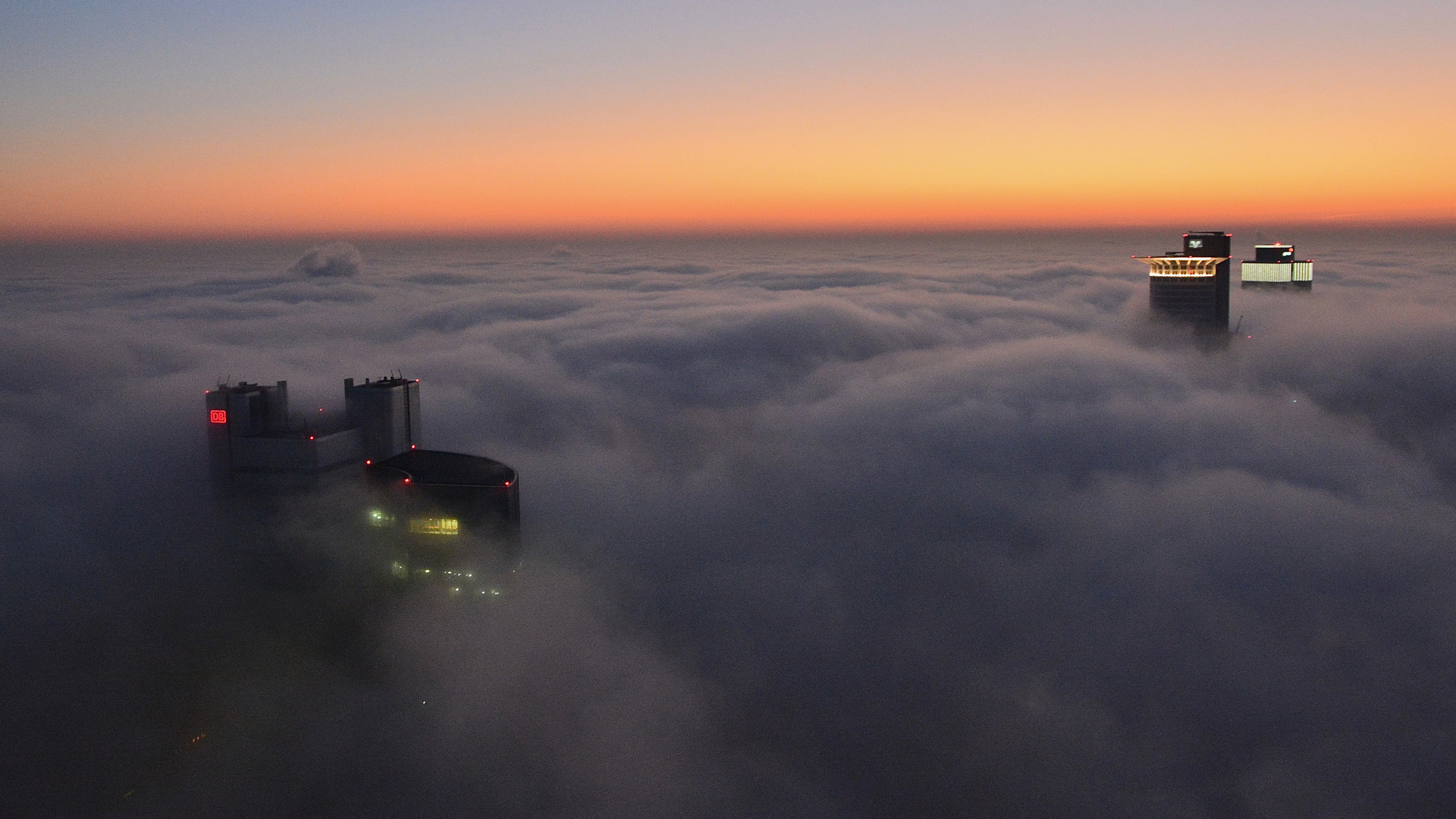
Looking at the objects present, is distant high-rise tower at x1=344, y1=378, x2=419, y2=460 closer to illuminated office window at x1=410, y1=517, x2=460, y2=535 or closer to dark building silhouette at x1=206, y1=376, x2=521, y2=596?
dark building silhouette at x1=206, y1=376, x2=521, y2=596

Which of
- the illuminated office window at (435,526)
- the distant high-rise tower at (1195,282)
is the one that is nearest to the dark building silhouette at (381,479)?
the illuminated office window at (435,526)

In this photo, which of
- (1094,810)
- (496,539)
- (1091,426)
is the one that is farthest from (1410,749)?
(1091,426)

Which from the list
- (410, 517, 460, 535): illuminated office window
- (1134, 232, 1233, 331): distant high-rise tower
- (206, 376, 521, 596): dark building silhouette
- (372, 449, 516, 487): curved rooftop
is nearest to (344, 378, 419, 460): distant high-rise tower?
(206, 376, 521, 596): dark building silhouette

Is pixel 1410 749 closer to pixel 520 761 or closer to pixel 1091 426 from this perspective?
pixel 520 761

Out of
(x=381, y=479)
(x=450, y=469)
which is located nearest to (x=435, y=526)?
(x=450, y=469)

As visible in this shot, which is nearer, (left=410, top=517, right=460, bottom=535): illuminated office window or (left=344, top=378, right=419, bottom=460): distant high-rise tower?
(left=410, top=517, right=460, bottom=535): illuminated office window
